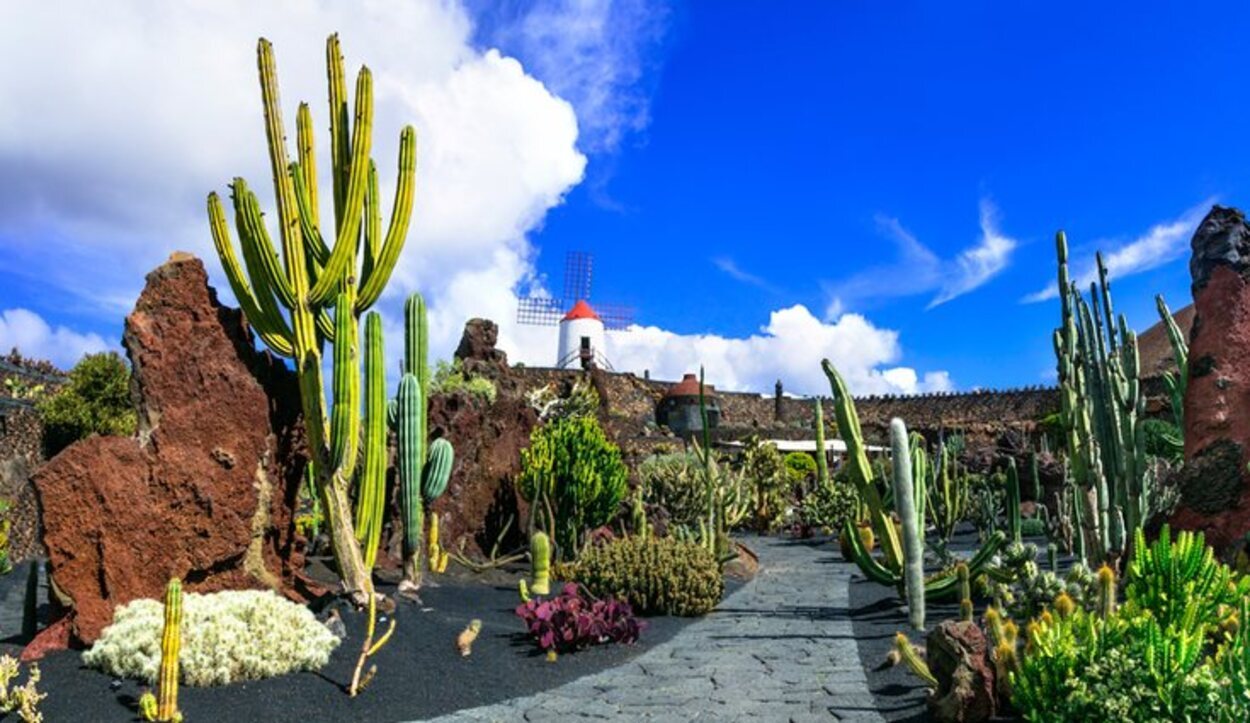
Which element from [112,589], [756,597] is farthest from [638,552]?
[112,589]

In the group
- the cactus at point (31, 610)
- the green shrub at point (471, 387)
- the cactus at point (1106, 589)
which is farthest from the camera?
the green shrub at point (471, 387)

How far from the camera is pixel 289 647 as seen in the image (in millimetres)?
5820

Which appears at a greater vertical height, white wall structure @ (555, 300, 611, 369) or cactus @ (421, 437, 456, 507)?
white wall structure @ (555, 300, 611, 369)

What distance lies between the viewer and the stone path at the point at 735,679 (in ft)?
17.5

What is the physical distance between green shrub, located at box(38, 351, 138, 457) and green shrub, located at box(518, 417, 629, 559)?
7.86 meters

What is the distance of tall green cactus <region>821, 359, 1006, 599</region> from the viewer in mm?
7941

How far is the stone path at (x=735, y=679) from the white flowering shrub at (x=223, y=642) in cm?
124

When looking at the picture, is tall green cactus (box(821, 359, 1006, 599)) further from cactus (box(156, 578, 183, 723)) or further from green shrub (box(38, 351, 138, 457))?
green shrub (box(38, 351, 138, 457))

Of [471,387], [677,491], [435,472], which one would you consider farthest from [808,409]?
[435,472]

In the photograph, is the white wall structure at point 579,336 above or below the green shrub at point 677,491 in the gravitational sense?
above

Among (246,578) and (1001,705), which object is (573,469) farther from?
(1001,705)

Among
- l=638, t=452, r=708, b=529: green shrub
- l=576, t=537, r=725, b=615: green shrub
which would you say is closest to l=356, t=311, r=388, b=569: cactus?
l=576, t=537, r=725, b=615: green shrub

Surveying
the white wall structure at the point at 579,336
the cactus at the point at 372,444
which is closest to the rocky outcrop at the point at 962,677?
the cactus at the point at 372,444

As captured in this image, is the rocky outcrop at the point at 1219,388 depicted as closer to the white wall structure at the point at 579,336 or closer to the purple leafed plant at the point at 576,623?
the purple leafed plant at the point at 576,623
